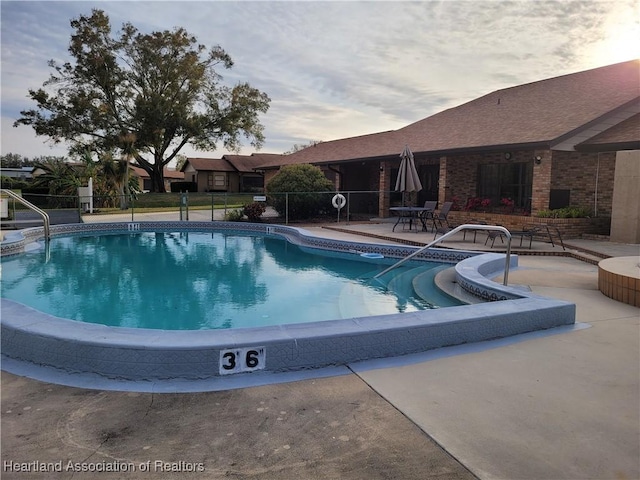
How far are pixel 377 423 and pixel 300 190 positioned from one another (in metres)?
15.8

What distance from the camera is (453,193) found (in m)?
16.4

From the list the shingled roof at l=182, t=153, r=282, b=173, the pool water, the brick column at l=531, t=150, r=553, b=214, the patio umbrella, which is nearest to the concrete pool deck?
the pool water

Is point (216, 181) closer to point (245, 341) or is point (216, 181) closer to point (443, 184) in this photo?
point (443, 184)

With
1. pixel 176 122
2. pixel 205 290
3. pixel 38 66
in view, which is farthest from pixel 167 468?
pixel 38 66

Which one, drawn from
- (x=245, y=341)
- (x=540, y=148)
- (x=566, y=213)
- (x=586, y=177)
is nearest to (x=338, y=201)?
(x=540, y=148)

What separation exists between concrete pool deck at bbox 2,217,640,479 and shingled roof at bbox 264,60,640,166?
10.0 meters

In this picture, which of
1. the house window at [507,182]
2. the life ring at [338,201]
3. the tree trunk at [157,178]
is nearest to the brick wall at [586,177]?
the house window at [507,182]

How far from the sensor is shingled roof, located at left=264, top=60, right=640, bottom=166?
12.6 metres

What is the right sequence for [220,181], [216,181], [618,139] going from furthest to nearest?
Answer: [220,181] < [216,181] < [618,139]

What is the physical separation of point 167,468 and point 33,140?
40.6 m

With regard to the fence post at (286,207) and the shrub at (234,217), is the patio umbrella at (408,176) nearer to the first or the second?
the fence post at (286,207)

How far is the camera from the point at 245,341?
3490 mm

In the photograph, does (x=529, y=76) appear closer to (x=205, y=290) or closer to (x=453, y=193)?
(x=453, y=193)

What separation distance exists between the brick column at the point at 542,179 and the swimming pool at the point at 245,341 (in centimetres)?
831
